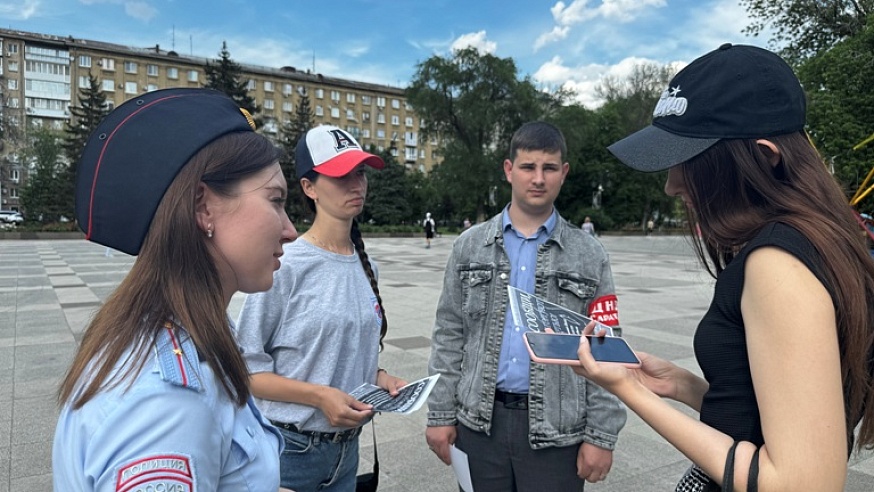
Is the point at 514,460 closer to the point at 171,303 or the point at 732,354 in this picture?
the point at 732,354

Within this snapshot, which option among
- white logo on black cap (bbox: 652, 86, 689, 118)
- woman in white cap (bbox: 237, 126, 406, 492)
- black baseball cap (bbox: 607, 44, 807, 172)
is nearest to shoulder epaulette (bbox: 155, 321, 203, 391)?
woman in white cap (bbox: 237, 126, 406, 492)

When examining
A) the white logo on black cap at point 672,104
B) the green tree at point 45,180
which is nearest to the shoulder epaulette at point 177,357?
the white logo on black cap at point 672,104

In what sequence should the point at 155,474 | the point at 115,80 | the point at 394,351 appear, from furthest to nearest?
1. the point at 115,80
2. the point at 394,351
3. the point at 155,474

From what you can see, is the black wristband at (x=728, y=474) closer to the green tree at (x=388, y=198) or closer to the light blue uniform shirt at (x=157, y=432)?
the light blue uniform shirt at (x=157, y=432)

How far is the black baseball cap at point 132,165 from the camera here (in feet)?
3.37

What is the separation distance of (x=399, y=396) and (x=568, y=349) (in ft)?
2.61

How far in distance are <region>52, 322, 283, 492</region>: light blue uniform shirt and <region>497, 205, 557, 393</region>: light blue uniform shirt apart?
54.2 inches

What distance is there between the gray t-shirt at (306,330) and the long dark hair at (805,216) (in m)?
1.30

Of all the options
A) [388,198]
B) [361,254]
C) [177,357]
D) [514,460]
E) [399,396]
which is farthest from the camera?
[388,198]

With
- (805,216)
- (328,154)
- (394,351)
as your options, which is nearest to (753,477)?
(805,216)

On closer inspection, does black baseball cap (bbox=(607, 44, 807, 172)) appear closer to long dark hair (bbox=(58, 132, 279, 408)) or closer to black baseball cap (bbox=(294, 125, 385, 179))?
long dark hair (bbox=(58, 132, 279, 408))

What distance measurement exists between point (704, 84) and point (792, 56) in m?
26.1

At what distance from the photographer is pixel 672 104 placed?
143 centimetres

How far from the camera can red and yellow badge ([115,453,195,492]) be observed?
838mm
